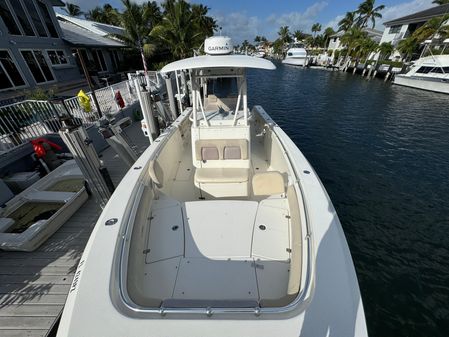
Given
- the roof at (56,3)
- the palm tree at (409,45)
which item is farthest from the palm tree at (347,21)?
the roof at (56,3)

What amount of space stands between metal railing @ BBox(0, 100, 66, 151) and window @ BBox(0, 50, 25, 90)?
21.3 feet

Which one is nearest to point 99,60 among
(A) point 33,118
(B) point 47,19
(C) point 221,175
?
(B) point 47,19

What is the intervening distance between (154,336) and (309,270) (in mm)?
1174

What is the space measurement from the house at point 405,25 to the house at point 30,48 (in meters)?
37.5

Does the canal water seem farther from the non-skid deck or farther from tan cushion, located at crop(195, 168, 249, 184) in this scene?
tan cushion, located at crop(195, 168, 249, 184)

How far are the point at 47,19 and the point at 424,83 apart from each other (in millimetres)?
29288

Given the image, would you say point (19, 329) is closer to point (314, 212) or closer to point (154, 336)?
point (154, 336)

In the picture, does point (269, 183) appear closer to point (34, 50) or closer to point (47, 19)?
point (34, 50)

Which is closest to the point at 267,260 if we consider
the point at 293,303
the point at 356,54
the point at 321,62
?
the point at 293,303

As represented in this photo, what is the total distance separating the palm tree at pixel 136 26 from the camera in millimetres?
13734

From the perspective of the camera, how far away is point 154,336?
1223 millimetres

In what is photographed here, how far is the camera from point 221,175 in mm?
3307

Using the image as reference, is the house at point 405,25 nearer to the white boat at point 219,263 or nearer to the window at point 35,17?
the white boat at point 219,263

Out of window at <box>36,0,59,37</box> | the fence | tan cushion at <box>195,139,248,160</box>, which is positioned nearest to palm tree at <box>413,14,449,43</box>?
tan cushion at <box>195,139,248,160</box>
